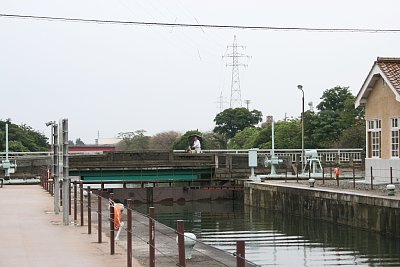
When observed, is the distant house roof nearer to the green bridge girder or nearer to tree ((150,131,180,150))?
the green bridge girder

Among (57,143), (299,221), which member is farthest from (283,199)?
(57,143)

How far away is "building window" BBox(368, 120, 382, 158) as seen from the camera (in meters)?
32.5

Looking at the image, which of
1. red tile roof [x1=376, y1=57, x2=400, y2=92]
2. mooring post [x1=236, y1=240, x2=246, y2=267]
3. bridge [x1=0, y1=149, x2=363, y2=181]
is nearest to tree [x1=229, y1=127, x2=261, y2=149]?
bridge [x1=0, y1=149, x2=363, y2=181]

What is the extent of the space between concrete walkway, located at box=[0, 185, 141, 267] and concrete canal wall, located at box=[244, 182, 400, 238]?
32.9ft

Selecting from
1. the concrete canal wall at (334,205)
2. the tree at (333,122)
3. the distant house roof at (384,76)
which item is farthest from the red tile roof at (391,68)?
the tree at (333,122)

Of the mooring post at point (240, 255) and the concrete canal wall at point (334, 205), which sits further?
the concrete canal wall at point (334, 205)

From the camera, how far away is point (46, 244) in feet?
52.5

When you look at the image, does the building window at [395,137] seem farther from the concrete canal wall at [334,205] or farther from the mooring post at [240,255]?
the mooring post at [240,255]

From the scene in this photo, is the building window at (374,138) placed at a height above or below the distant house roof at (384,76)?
below

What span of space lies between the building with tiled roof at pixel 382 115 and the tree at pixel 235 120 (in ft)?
202

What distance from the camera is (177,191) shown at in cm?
4631

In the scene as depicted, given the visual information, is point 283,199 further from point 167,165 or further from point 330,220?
point 167,165

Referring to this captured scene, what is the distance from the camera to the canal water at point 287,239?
65.4 feet

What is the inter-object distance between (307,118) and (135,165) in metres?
26.7
